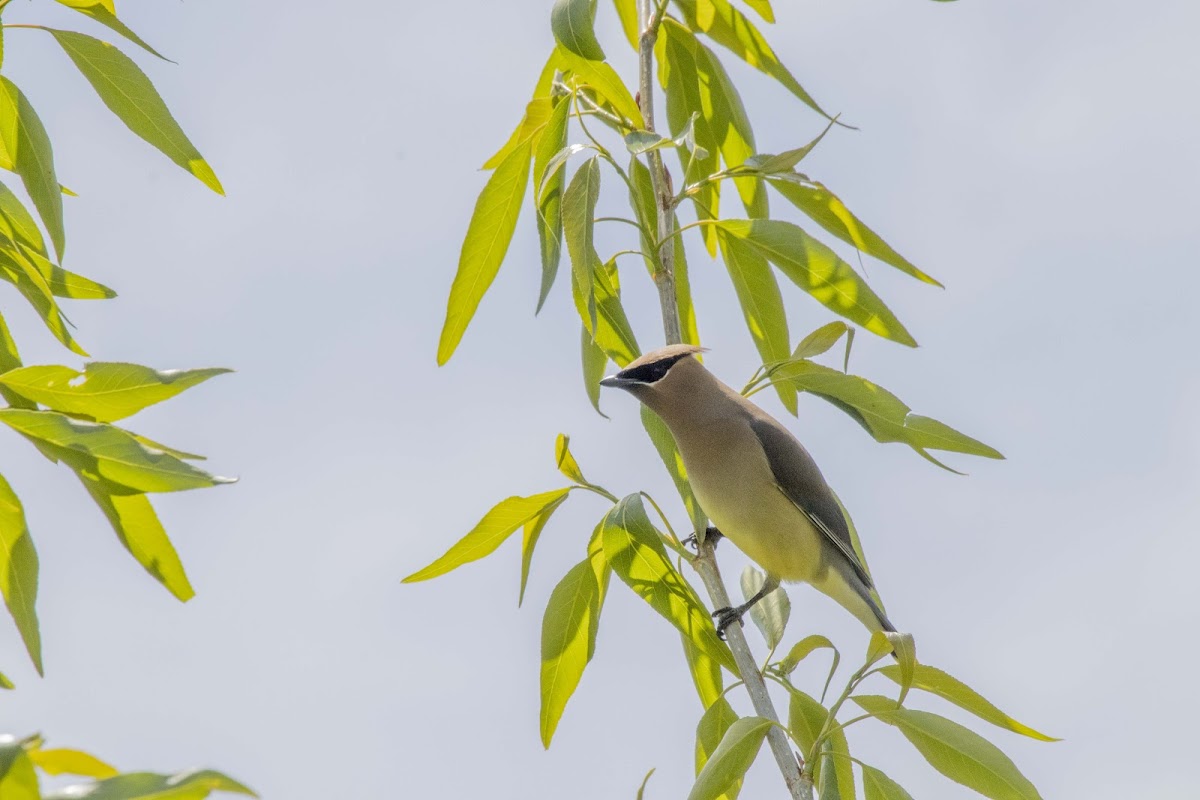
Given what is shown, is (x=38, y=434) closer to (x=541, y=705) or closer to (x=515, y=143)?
(x=541, y=705)

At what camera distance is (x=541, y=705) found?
9.00 ft

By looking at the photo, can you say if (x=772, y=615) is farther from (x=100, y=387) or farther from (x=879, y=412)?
(x=100, y=387)

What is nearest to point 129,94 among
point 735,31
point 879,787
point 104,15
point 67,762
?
point 104,15

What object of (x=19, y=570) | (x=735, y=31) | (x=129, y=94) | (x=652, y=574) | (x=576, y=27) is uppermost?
(x=735, y=31)

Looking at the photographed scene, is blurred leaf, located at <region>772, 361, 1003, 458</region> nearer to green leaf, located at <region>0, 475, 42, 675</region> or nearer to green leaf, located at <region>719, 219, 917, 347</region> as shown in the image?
green leaf, located at <region>719, 219, 917, 347</region>

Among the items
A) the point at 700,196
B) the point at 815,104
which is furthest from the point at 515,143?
the point at 815,104

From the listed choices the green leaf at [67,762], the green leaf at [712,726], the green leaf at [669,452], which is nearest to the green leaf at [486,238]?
the green leaf at [669,452]

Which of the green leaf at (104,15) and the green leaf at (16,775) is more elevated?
the green leaf at (104,15)

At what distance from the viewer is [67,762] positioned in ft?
5.25

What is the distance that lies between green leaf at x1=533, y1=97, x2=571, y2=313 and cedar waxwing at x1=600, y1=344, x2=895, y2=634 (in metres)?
0.66

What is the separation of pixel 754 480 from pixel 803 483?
0.72 feet

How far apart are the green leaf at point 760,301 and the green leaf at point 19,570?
5.26ft

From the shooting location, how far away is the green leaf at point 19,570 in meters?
2.03

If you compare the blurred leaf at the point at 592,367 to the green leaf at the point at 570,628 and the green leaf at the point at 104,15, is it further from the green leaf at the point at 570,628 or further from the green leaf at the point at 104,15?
the green leaf at the point at 104,15
